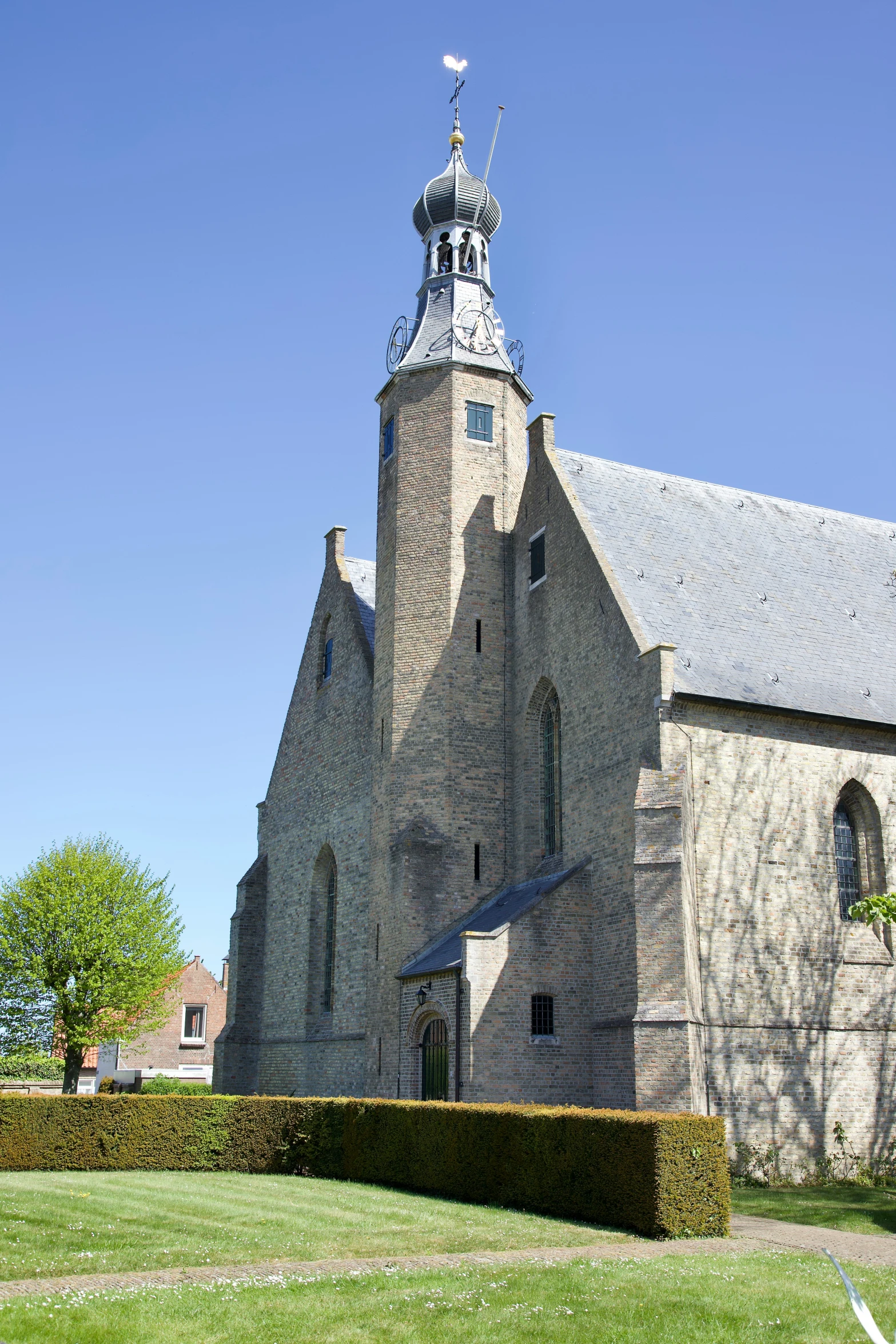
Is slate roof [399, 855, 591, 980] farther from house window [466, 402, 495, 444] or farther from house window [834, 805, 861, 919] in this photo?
house window [466, 402, 495, 444]

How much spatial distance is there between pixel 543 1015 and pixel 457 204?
21.7m

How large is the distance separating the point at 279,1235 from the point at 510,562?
1820 centimetres

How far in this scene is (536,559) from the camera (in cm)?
2709

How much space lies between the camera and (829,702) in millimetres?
23172

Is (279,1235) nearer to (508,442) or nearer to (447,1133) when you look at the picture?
(447,1133)

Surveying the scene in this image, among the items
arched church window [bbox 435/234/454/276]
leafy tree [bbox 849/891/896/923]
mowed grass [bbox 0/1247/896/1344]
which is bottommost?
mowed grass [bbox 0/1247/896/1344]

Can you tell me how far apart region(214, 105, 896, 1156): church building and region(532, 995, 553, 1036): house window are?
67 mm

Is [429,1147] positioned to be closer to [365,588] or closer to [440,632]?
[440,632]

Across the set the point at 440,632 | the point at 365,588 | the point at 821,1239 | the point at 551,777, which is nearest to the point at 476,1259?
the point at 821,1239

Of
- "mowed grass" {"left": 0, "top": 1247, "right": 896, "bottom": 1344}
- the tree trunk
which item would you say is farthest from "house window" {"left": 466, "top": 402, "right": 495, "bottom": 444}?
the tree trunk

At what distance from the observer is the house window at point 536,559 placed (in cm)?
2681

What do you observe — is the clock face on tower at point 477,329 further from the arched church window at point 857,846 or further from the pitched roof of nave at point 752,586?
the arched church window at point 857,846

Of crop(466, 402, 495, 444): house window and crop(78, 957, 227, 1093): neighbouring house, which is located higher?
crop(466, 402, 495, 444): house window

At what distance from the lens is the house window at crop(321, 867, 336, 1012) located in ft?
102
